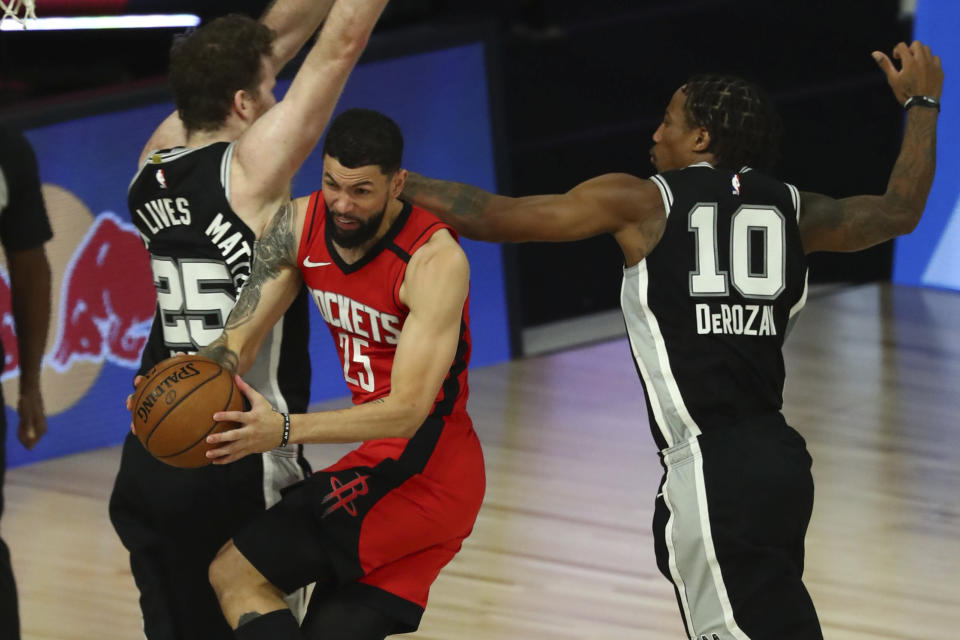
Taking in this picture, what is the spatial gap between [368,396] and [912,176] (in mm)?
Answer: 1609

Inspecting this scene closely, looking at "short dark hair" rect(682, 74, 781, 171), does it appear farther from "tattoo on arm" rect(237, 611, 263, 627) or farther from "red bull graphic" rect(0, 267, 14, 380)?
"red bull graphic" rect(0, 267, 14, 380)

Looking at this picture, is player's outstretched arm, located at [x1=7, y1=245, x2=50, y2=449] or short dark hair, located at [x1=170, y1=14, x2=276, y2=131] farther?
player's outstretched arm, located at [x1=7, y1=245, x2=50, y2=449]

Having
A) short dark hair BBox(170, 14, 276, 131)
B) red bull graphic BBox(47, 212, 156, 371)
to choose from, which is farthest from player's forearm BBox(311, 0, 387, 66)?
red bull graphic BBox(47, 212, 156, 371)

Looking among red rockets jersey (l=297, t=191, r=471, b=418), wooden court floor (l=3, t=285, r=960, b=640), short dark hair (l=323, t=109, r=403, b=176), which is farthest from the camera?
wooden court floor (l=3, t=285, r=960, b=640)

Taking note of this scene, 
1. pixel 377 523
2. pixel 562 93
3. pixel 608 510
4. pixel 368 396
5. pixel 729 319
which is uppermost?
pixel 729 319

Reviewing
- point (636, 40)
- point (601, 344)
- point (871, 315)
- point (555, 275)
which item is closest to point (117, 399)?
point (601, 344)

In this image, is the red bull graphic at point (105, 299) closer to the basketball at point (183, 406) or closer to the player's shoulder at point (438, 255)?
the basketball at point (183, 406)

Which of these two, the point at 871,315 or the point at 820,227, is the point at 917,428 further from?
the point at 820,227

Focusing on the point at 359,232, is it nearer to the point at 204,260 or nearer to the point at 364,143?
the point at 364,143

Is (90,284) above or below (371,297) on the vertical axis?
below

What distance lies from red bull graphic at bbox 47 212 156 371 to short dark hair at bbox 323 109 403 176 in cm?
385

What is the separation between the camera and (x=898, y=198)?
13.5 feet

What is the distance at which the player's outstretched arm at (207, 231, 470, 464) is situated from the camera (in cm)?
348

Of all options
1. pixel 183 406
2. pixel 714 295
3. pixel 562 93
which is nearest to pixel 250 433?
pixel 183 406
